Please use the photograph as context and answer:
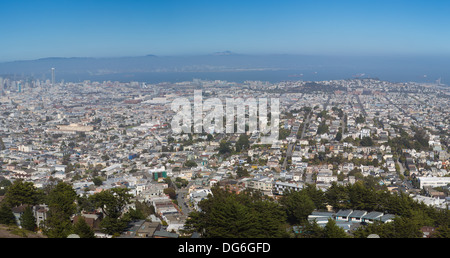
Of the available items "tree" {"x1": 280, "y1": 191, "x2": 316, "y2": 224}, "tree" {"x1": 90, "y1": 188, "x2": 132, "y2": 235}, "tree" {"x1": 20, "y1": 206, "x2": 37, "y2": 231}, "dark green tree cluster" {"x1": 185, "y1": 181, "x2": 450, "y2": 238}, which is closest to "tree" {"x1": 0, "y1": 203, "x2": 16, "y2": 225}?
"tree" {"x1": 20, "y1": 206, "x2": 37, "y2": 231}

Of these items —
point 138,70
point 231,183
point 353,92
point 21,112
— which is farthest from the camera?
point 138,70

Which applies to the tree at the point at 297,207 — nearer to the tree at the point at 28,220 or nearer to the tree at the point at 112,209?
the tree at the point at 112,209

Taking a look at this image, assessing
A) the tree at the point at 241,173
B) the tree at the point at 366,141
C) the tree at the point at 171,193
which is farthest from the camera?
the tree at the point at 366,141

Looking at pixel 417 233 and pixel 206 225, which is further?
pixel 206 225

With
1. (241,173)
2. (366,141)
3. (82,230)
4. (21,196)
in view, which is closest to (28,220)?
(21,196)

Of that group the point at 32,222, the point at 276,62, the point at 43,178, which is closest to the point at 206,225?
the point at 32,222

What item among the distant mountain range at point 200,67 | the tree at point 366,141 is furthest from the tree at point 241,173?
the distant mountain range at point 200,67

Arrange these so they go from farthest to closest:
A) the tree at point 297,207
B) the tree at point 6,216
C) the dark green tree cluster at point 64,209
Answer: the tree at point 297,207 < the tree at point 6,216 < the dark green tree cluster at point 64,209
